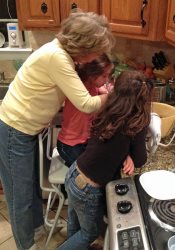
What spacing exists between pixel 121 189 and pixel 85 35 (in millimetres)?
606

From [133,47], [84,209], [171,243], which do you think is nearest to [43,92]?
[84,209]

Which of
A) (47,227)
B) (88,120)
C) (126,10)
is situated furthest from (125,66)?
(47,227)

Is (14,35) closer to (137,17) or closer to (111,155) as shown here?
(137,17)

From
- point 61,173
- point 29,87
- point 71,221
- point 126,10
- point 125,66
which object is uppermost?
point 126,10

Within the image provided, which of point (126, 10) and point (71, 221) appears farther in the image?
point (126, 10)

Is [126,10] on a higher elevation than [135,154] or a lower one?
higher

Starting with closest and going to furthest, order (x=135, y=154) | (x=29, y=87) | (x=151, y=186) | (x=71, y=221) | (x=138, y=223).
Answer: (x=138, y=223)
(x=151, y=186)
(x=135, y=154)
(x=29, y=87)
(x=71, y=221)

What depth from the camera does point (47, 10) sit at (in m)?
1.77

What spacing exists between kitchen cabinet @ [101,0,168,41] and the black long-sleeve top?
66 cm

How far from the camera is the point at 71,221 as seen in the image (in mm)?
1465

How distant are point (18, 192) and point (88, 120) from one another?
21.7 inches

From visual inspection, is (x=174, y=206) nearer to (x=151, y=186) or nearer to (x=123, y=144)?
(x=151, y=186)

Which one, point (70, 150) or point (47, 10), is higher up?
point (47, 10)

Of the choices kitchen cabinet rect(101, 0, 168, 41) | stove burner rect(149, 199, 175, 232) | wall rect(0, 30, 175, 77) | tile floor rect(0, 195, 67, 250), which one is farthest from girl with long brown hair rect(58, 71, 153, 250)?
wall rect(0, 30, 175, 77)
